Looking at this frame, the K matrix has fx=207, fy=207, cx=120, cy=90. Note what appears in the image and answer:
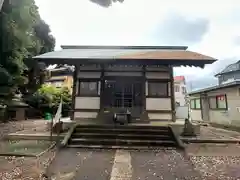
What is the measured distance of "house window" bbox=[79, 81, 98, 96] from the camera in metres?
9.08

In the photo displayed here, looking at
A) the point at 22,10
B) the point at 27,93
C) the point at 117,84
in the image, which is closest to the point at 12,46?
the point at 22,10

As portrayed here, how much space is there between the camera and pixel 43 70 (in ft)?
61.5

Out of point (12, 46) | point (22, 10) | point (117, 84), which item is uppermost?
point (22, 10)

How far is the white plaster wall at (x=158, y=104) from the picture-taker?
8953 mm

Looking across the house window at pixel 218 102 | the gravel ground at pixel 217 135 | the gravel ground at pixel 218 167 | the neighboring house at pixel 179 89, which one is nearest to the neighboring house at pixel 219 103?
the house window at pixel 218 102

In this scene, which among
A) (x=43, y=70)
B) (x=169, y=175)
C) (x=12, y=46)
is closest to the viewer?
(x=169, y=175)

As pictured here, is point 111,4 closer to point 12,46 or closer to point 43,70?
point 12,46

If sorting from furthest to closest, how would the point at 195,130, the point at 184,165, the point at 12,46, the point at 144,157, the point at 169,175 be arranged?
1. the point at 12,46
2. the point at 195,130
3. the point at 144,157
4. the point at 184,165
5. the point at 169,175

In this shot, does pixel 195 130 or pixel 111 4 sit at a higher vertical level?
pixel 111 4

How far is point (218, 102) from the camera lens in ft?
49.2

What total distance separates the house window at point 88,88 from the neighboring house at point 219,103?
28.5ft

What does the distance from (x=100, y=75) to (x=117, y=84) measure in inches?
34.2

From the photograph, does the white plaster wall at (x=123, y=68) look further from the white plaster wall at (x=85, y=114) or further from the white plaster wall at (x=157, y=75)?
the white plaster wall at (x=85, y=114)

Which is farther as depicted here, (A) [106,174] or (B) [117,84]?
(B) [117,84]
